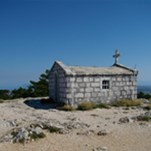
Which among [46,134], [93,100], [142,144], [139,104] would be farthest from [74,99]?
[142,144]

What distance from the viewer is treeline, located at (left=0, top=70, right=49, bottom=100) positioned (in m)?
34.7

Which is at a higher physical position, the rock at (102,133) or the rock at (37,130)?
the rock at (37,130)

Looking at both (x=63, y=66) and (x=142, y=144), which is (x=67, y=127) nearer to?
(x=142, y=144)

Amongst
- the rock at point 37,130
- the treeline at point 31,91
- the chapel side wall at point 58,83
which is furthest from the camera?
the treeline at point 31,91

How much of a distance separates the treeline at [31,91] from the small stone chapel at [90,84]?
8.93m

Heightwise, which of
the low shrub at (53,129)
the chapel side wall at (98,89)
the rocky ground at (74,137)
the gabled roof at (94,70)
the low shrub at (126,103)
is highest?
the gabled roof at (94,70)

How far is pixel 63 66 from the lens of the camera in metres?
23.2

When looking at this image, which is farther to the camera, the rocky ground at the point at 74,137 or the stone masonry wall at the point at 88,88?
the stone masonry wall at the point at 88,88

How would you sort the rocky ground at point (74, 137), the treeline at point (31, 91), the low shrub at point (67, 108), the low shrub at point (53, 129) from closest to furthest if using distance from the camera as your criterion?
the rocky ground at point (74, 137)
the low shrub at point (53, 129)
the low shrub at point (67, 108)
the treeline at point (31, 91)

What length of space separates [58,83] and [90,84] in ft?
10.2

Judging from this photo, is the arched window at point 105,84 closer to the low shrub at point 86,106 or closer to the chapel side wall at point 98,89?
the chapel side wall at point 98,89

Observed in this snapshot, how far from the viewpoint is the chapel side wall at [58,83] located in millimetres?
22859

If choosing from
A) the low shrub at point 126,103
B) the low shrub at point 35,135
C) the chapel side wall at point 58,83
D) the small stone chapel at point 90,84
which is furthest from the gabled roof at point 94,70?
the low shrub at point 35,135

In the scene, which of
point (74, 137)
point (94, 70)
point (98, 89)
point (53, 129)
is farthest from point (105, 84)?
point (74, 137)
